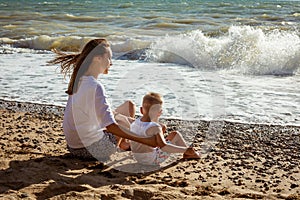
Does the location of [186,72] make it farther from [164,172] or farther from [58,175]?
[58,175]

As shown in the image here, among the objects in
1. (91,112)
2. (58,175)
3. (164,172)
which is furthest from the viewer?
(164,172)

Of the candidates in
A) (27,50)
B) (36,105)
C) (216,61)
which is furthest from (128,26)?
(36,105)

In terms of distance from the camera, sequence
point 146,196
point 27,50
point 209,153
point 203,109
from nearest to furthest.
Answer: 1. point 146,196
2. point 209,153
3. point 203,109
4. point 27,50

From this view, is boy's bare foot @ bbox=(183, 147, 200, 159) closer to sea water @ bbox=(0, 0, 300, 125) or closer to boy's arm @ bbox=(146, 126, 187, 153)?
boy's arm @ bbox=(146, 126, 187, 153)

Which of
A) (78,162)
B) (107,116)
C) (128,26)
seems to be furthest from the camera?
(128,26)

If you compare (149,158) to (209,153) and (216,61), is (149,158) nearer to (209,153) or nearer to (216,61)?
(209,153)

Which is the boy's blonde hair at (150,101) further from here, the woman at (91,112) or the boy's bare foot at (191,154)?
the boy's bare foot at (191,154)

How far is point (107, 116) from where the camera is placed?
3.69 meters

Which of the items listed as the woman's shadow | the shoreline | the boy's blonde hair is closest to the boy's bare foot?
the woman's shadow

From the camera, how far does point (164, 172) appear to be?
4.00 m

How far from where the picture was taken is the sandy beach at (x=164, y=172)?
343cm

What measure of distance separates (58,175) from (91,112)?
57 centimetres

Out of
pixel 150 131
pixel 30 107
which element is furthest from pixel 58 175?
pixel 30 107

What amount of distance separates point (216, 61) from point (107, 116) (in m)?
7.23
